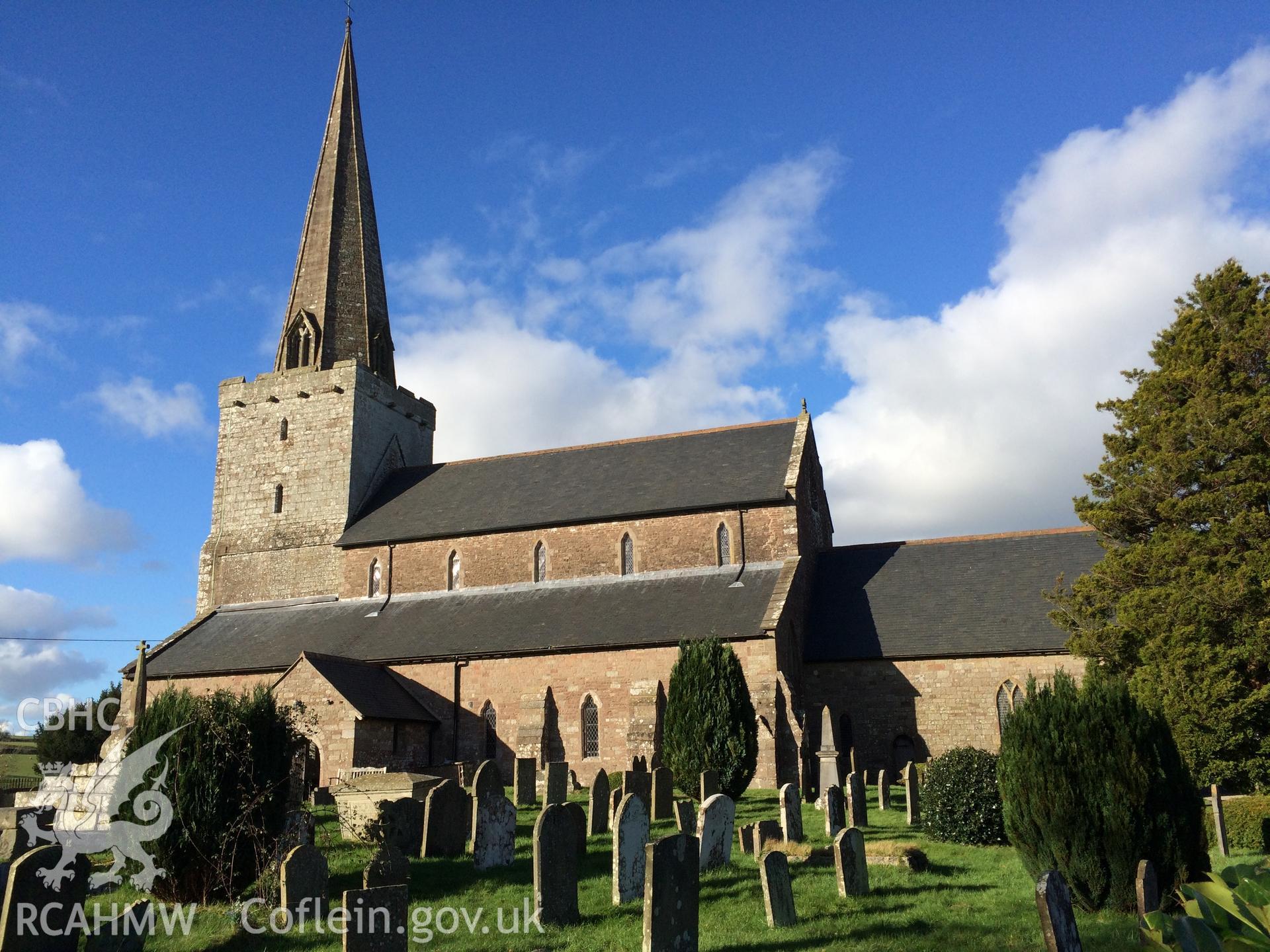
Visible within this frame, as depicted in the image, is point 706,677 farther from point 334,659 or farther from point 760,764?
point 334,659

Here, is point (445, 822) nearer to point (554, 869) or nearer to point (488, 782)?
point (488, 782)

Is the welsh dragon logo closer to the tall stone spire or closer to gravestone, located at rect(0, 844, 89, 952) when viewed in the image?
gravestone, located at rect(0, 844, 89, 952)

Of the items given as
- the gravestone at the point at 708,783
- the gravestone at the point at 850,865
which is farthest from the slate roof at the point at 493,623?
the gravestone at the point at 850,865

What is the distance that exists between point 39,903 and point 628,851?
19.0 ft

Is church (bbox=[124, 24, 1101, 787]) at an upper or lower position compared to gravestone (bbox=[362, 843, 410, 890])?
upper

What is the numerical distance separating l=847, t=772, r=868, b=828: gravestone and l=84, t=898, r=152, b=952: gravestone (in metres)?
11.2

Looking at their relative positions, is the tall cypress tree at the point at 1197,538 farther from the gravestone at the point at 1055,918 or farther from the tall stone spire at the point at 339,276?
the tall stone spire at the point at 339,276

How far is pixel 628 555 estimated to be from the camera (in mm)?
31391

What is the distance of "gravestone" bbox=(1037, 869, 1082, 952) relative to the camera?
7.24 metres

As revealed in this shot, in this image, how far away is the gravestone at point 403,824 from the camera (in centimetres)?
1394

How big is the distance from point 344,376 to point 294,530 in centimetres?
580

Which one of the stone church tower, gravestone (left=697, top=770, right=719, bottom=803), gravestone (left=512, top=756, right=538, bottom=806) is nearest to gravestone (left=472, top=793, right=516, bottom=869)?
gravestone (left=697, top=770, right=719, bottom=803)

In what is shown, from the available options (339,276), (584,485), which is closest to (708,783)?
(584,485)

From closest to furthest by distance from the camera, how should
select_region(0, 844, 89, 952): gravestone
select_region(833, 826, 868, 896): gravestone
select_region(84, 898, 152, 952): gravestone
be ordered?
select_region(0, 844, 89, 952): gravestone → select_region(84, 898, 152, 952): gravestone → select_region(833, 826, 868, 896): gravestone
